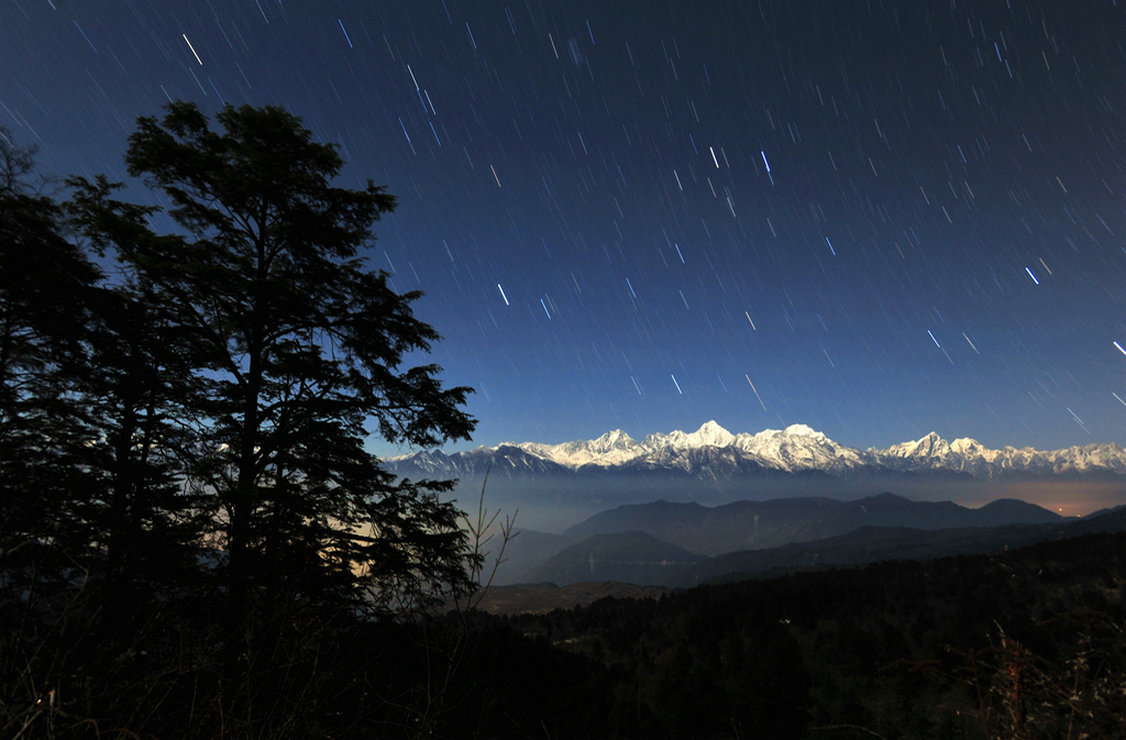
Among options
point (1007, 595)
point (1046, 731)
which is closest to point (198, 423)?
point (1046, 731)

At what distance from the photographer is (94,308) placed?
990 centimetres

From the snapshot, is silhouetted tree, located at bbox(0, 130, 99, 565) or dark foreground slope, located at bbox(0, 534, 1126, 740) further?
silhouetted tree, located at bbox(0, 130, 99, 565)

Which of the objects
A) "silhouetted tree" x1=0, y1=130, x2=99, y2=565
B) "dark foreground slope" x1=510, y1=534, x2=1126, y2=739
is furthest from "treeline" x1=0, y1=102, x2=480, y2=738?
"dark foreground slope" x1=510, y1=534, x2=1126, y2=739

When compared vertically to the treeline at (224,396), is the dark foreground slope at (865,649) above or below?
below

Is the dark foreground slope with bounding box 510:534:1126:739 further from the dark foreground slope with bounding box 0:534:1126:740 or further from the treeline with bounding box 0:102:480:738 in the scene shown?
the treeline with bounding box 0:102:480:738

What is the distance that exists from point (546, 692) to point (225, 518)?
868 inches

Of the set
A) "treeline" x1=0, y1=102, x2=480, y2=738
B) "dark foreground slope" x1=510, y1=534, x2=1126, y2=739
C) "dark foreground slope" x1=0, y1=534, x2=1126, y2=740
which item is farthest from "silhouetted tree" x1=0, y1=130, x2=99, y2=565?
"dark foreground slope" x1=510, y1=534, x2=1126, y2=739

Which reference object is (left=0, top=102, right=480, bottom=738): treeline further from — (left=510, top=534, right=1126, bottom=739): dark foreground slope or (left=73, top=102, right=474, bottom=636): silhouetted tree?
(left=510, top=534, right=1126, bottom=739): dark foreground slope

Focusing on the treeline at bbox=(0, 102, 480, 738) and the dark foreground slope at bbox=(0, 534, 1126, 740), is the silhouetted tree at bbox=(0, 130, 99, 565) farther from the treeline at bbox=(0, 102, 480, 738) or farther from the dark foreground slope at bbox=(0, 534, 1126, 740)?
the dark foreground slope at bbox=(0, 534, 1126, 740)

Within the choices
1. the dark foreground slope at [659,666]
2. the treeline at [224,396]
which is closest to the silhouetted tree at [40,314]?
the treeline at [224,396]

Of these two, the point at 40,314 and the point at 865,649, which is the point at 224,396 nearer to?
the point at 40,314

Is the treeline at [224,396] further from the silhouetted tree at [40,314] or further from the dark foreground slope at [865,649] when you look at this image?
the dark foreground slope at [865,649]

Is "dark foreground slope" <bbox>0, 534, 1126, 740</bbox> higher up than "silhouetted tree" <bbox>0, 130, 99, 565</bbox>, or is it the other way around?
"silhouetted tree" <bbox>0, 130, 99, 565</bbox>

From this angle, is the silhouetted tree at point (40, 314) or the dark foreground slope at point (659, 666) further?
the silhouetted tree at point (40, 314)
